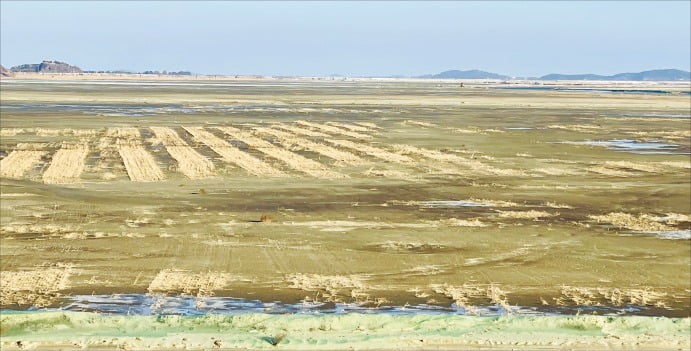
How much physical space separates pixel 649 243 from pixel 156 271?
9374mm

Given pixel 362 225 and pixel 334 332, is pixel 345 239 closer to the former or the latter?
pixel 362 225

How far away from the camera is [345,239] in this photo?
59.8 feet

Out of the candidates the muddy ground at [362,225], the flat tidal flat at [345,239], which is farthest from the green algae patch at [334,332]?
the muddy ground at [362,225]

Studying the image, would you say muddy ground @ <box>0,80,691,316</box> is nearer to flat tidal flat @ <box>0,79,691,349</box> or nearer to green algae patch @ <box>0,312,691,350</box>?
flat tidal flat @ <box>0,79,691,349</box>

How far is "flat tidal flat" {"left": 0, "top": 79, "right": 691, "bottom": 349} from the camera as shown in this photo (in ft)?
36.0

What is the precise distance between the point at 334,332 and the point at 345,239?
25.5ft

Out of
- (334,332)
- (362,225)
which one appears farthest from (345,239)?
(334,332)

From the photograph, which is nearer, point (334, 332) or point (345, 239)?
point (334, 332)

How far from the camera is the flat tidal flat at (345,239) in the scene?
10984 millimetres

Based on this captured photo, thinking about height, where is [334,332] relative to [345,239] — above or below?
above

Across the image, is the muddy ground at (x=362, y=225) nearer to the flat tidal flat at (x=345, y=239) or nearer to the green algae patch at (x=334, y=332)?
the flat tidal flat at (x=345, y=239)

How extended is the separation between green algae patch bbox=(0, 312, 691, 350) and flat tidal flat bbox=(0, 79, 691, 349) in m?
0.04

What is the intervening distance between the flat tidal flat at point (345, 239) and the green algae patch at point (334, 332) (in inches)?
1.6

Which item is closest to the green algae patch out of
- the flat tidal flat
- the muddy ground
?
the flat tidal flat
